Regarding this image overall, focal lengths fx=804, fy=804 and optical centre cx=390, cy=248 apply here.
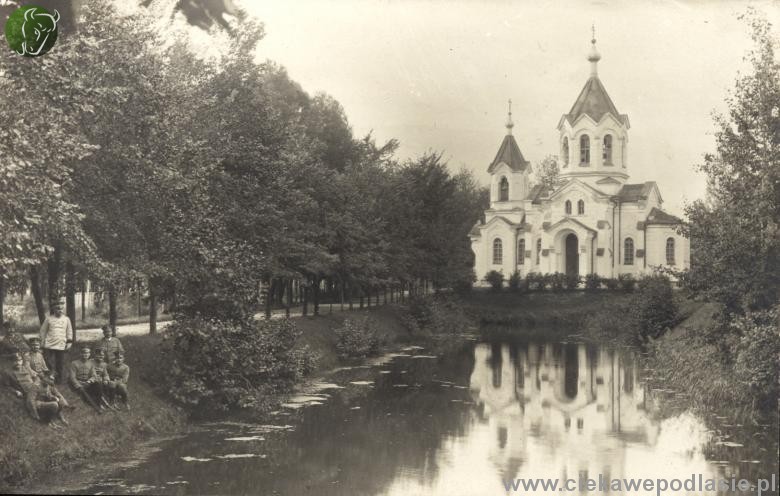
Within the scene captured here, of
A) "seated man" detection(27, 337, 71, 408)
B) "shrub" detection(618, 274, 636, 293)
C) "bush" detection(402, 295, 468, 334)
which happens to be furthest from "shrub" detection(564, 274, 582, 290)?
"seated man" detection(27, 337, 71, 408)

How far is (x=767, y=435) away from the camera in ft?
51.6

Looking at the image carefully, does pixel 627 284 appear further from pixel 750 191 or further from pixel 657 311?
pixel 750 191

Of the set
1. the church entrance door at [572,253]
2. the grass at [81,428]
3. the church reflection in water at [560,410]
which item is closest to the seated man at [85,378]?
the grass at [81,428]

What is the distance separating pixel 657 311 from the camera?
111ft

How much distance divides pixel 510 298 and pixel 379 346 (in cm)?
1858

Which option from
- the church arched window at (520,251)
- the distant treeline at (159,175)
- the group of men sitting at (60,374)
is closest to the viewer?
the distant treeline at (159,175)

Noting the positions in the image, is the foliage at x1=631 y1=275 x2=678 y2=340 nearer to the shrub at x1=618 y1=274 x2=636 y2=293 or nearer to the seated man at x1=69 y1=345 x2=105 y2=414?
the shrub at x1=618 y1=274 x2=636 y2=293

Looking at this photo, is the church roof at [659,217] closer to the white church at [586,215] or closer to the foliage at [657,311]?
the white church at [586,215]

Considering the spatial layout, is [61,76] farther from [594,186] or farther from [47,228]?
[594,186]

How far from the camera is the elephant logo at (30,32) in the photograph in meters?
12.5

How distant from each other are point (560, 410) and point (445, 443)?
5435 mm

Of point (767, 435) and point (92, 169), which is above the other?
point (92, 169)

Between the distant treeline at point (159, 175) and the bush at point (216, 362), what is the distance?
0.66 meters

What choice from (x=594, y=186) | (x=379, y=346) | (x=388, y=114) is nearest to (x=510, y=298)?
(x=594, y=186)
